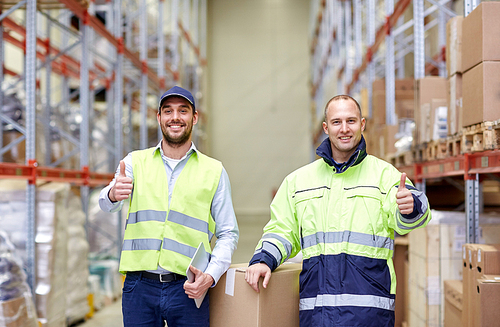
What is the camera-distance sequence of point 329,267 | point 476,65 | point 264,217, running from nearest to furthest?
point 329,267 → point 476,65 → point 264,217

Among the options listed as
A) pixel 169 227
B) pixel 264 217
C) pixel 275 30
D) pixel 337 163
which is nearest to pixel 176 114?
pixel 169 227

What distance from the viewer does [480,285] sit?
3.03 m

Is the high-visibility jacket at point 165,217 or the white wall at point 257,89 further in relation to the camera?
the white wall at point 257,89

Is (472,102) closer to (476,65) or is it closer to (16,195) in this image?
(476,65)

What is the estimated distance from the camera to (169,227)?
244 centimetres

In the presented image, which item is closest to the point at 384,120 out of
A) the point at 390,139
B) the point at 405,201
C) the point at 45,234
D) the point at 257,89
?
the point at 390,139

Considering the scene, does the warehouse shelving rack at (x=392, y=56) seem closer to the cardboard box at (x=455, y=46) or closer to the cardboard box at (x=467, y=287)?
the cardboard box at (x=455, y=46)

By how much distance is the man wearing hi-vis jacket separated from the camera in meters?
2.21

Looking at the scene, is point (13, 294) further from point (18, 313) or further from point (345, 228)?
point (345, 228)

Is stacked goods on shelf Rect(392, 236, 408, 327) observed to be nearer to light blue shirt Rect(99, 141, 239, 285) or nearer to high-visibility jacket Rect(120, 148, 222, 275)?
light blue shirt Rect(99, 141, 239, 285)

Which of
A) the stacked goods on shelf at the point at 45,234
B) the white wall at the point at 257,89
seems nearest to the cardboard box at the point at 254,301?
the stacked goods on shelf at the point at 45,234

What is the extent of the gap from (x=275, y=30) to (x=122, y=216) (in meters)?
14.0

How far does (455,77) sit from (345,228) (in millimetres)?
2406

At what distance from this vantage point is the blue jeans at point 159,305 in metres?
2.35
